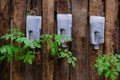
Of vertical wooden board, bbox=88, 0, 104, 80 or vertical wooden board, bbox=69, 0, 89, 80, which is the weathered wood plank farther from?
vertical wooden board, bbox=69, 0, 89, 80

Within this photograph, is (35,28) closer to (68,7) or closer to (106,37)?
(68,7)

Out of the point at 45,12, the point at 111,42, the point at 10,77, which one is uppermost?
the point at 45,12

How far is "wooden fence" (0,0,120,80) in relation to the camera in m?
3.00

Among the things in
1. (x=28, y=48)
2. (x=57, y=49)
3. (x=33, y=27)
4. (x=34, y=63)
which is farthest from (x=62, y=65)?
(x=33, y=27)

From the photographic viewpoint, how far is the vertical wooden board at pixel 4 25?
3.01 metres

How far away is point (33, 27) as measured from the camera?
2.97 m

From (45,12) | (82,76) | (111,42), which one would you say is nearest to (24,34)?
(45,12)

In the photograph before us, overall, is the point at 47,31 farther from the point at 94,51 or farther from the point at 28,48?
the point at 94,51

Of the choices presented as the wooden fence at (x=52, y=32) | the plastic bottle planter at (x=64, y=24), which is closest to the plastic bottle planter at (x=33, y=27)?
the wooden fence at (x=52, y=32)

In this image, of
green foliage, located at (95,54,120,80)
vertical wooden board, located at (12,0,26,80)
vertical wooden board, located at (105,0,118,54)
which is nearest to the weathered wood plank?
vertical wooden board, located at (105,0,118,54)

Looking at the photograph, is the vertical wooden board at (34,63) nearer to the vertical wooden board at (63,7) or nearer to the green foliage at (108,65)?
the vertical wooden board at (63,7)

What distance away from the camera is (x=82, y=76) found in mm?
3016

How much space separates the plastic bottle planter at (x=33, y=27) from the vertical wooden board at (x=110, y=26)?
2.49 feet

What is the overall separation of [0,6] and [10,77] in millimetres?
800
